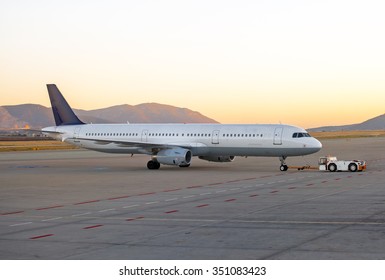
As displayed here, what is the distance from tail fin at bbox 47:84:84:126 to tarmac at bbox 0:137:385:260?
20.2 meters

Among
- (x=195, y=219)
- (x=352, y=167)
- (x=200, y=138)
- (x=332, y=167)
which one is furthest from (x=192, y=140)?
(x=195, y=219)

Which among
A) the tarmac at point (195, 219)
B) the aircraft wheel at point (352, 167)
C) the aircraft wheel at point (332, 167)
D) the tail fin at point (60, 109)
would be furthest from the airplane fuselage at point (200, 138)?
the tarmac at point (195, 219)

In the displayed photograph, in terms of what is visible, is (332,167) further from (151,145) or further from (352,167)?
(151,145)

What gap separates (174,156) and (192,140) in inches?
122

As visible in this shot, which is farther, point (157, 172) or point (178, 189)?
point (157, 172)

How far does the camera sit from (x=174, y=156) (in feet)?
157

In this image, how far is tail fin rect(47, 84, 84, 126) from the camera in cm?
5891

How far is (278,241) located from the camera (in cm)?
1694

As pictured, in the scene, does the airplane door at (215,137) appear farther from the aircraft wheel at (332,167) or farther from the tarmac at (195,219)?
the tarmac at (195,219)

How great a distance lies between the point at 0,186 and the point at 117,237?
19.9m

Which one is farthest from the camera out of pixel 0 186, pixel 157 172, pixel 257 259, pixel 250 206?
pixel 157 172

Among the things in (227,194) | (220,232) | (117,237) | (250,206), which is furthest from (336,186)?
(117,237)
